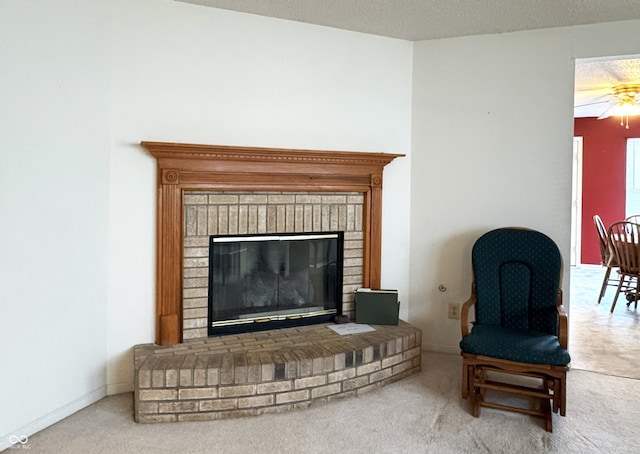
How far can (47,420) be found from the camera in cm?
228

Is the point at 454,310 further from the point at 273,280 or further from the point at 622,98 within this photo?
the point at 622,98

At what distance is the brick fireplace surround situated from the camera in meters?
2.36

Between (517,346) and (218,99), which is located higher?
(218,99)

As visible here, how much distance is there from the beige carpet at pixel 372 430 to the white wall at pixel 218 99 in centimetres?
51

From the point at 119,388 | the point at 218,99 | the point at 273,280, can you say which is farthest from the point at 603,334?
the point at 119,388

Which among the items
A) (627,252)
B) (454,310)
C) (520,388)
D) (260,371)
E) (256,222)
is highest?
(256,222)

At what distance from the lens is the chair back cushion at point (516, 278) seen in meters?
2.86

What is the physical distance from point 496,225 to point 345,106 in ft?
4.49

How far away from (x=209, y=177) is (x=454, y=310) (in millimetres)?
1995

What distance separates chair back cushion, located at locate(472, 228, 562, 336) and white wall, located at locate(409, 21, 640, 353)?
360mm

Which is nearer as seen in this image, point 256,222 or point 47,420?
point 47,420

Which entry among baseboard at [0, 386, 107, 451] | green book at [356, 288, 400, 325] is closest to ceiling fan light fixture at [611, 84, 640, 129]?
green book at [356, 288, 400, 325]

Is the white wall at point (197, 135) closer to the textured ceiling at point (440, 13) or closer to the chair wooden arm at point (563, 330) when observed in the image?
the textured ceiling at point (440, 13)

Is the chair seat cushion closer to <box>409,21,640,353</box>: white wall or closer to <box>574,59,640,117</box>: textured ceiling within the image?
<box>409,21,640,353</box>: white wall
